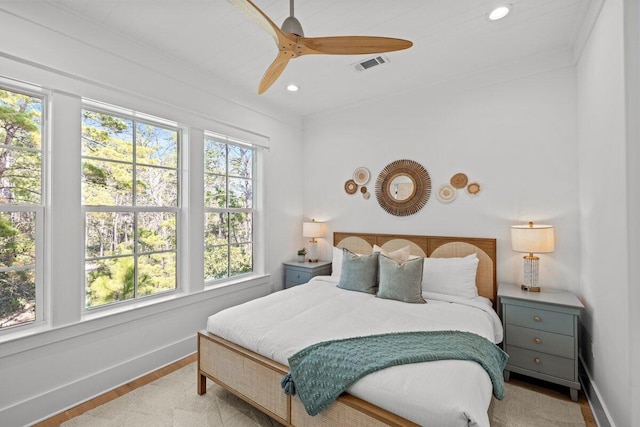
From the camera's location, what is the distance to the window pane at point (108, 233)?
240cm

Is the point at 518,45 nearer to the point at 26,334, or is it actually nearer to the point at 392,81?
the point at 392,81

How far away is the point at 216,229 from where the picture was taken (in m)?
3.35

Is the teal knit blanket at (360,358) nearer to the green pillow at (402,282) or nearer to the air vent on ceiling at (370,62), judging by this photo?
the green pillow at (402,282)

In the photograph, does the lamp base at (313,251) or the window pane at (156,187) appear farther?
the lamp base at (313,251)

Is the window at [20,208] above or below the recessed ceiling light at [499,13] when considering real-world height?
below

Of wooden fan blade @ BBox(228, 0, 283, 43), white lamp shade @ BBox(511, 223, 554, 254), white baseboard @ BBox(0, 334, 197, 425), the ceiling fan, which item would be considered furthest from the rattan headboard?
wooden fan blade @ BBox(228, 0, 283, 43)

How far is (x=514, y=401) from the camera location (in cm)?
224

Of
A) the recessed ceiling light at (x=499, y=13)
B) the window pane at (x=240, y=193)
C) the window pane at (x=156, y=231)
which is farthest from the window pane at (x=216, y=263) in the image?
the recessed ceiling light at (x=499, y=13)

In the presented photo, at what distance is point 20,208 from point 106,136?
0.81 meters

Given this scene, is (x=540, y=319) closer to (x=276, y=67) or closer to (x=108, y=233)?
(x=276, y=67)

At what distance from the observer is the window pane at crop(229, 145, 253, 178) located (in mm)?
3566

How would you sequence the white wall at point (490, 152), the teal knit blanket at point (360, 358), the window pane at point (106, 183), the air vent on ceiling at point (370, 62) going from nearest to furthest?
the teal knit blanket at point (360, 358) < the window pane at point (106, 183) < the white wall at point (490, 152) < the air vent on ceiling at point (370, 62)

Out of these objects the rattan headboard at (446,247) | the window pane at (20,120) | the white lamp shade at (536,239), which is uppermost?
the window pane at (20,120)

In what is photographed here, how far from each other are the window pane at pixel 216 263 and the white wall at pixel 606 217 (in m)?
3.28
